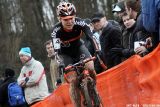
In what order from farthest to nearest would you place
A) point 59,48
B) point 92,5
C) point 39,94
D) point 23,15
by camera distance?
point 23,15 → point 92,5 → point 39,94 → point 59,48

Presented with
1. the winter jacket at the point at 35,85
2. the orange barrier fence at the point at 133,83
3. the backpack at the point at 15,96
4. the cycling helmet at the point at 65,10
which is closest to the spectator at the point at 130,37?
the orange barrier fence at the point at 133,83

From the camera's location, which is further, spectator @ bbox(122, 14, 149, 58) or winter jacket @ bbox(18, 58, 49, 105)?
winter jacket @ bbox(18, 58, 49, 105)

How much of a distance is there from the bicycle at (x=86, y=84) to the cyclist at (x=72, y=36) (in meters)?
0.12

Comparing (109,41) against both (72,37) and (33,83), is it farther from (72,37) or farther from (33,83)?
(33,83)

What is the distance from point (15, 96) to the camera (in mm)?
12242

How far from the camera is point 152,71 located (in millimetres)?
7270

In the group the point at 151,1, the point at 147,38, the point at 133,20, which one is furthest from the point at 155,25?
the point at 133,20

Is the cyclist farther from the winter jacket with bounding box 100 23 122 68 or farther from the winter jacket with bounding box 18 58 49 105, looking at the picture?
the winter jacket with bounding box 18 58 49 105

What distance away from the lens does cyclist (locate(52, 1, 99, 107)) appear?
382 inches

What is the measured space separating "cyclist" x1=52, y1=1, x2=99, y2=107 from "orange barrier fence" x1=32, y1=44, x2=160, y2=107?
1.52 ft

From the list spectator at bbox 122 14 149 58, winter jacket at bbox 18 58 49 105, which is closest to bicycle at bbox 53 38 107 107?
spectator at bbox 122 14 149 58

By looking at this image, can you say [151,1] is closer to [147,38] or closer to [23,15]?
[147,38]

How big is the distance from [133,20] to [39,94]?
3810 millimetres

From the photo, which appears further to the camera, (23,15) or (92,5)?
(23,15)
